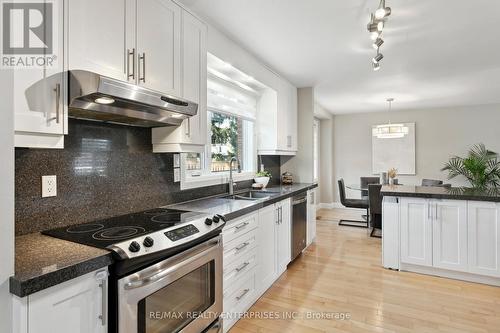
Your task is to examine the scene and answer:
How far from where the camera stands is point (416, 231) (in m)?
3.20

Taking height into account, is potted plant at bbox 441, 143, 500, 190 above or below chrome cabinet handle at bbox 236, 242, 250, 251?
above

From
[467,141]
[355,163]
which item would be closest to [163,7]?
[355,163]

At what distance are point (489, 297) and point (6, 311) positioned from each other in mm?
3603

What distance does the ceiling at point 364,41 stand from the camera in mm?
2232

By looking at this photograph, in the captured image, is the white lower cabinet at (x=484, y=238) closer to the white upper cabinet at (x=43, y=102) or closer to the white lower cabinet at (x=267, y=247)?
the white lower cabinet at (x=267, y=247)

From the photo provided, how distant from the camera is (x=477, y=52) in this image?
125 inches

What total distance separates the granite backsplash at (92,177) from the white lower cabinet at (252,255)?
656 mm

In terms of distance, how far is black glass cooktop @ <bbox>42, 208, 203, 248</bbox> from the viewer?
1.35 m

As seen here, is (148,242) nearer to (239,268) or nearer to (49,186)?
(49,186)

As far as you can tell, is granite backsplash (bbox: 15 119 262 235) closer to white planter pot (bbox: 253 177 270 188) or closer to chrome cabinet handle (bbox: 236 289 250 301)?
chrome cabinet handle (bbox: 236 289 250 301)

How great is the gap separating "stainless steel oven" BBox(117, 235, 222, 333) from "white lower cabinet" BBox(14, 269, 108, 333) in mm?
78

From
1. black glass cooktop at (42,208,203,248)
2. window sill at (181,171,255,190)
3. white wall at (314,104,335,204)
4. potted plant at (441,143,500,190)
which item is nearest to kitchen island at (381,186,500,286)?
window sill at (181,171,255,190)

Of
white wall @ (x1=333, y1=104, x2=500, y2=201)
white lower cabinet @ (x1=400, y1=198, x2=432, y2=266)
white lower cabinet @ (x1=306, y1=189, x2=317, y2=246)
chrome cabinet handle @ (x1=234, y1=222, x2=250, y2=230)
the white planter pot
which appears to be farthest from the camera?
white wall @ (x1=333, y1=104, x2=500, y2=201)

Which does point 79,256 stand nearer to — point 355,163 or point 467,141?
point 355,163
